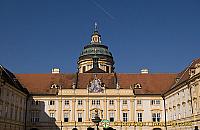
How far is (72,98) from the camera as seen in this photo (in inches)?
2327

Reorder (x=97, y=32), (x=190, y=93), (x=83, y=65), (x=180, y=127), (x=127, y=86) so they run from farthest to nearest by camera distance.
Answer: (x=97, y=32) → (x=83, y=65) → (x=127, y=86) → (x=180, y=127) → (x=190, y=93)

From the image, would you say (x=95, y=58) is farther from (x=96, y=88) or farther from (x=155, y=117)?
(x=155, y=117)

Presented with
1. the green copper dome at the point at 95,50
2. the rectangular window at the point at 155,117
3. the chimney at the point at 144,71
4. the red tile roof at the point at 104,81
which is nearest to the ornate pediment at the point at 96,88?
the red tile roof at the point at 104,81

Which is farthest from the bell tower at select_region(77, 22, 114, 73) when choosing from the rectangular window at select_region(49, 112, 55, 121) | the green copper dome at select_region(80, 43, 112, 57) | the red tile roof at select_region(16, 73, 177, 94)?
the rectangular window at select_region(49, 112, 55, 121)

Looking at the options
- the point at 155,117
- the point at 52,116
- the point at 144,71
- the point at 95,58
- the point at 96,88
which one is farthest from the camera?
the point at 95,58

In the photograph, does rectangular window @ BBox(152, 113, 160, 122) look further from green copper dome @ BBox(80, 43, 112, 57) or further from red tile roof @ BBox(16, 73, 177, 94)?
green copper dome @ BBox(80, 43, 112, 57)

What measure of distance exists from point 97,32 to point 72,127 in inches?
1342

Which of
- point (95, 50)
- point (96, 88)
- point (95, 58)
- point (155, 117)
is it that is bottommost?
point (155, 117)

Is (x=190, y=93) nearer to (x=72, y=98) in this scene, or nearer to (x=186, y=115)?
(x=186, y=115)

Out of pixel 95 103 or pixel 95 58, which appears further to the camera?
pixel 95 58

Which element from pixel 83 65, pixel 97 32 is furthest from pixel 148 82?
pixel 97 32

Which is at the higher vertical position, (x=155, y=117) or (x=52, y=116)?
(x=52, y=116)

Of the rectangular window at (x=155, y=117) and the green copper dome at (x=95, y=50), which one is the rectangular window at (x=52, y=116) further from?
the green copper dome at (x=95, y=50)

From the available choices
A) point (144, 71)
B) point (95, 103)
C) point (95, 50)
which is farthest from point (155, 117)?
point (95, 50)
